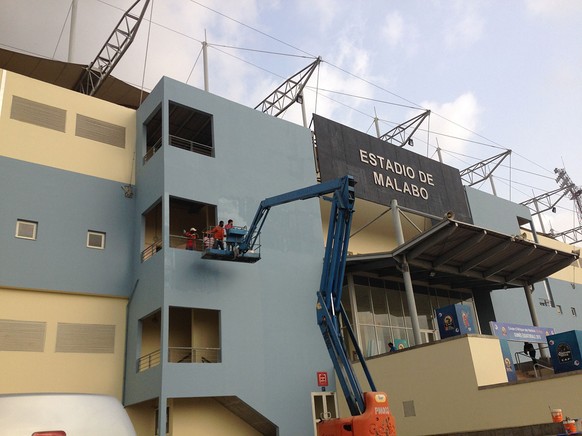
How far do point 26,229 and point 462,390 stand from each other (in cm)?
1731

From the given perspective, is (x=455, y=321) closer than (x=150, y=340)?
Yes

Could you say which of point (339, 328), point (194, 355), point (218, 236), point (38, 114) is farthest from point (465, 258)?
point (38, 114)

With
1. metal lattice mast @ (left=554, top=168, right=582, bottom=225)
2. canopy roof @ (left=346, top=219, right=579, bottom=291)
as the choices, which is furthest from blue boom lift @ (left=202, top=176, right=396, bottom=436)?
metal lattice mast @ (left=554, top=168, right=582, bottom=225)

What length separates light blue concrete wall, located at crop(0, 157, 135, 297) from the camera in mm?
20484

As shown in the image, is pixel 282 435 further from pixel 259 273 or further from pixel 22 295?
pixel 22 295

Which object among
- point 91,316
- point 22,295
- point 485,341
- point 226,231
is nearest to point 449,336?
point 485,341

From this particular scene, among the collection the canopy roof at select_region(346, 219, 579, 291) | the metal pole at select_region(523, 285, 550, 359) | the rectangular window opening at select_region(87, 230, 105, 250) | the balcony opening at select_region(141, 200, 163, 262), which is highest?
the balcony opening at select_region(141, 200, 163, 262)

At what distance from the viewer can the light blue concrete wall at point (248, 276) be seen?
20.6m

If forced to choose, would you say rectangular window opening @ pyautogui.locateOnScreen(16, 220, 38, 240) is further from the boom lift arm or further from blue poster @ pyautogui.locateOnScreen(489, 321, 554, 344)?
blue poster @ pyautogui.locateOnScreen(489, 321, 554, 344)

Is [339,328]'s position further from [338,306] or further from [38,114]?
[38,114]

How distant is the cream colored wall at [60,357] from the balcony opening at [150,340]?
0.83m

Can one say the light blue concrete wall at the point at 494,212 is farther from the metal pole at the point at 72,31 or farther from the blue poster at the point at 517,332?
the metal pole at the point at 72,31

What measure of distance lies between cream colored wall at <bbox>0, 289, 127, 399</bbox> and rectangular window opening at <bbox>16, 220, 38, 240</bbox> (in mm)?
2127

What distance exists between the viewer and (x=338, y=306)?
17.9 metres
